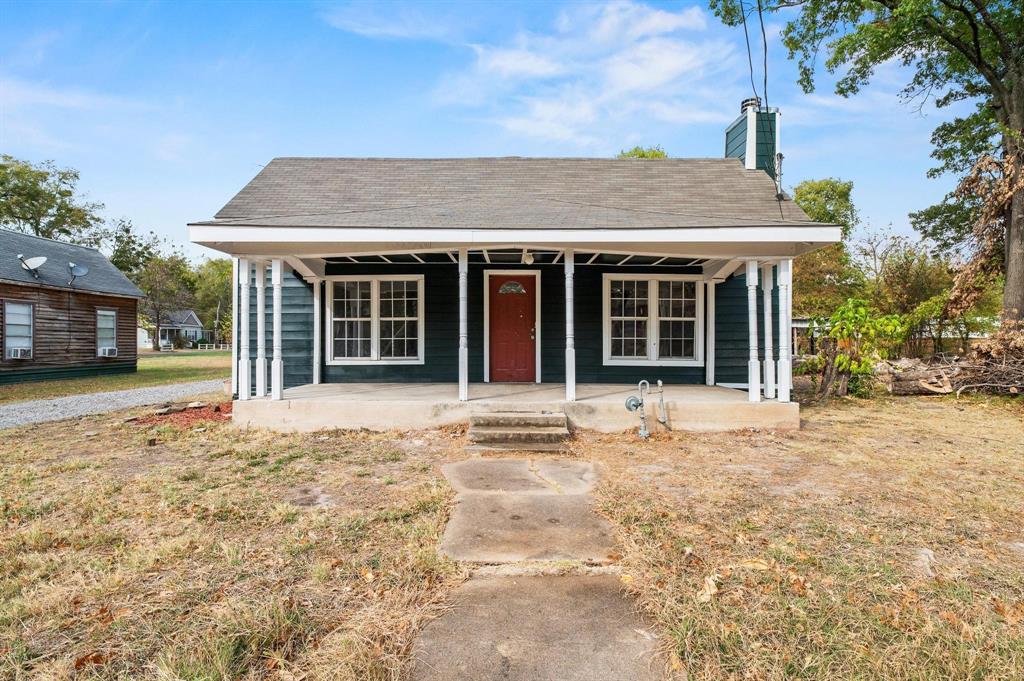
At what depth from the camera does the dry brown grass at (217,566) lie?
2021mm

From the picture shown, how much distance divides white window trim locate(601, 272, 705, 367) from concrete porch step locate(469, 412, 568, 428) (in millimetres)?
2901

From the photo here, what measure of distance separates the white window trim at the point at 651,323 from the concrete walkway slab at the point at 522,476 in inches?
155

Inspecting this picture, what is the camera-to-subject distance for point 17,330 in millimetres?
13578

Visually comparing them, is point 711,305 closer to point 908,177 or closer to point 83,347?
point 908,177

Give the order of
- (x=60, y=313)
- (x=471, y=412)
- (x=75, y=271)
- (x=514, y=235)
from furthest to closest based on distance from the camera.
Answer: (x=75, y=271) < (x=60, y=313) < (x=471, y=412) < (x=514, y=235)

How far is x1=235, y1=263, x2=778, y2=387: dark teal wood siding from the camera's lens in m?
8.95

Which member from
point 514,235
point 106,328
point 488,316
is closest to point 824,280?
point 488,316

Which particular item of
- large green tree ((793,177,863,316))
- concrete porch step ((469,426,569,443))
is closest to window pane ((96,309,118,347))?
concrete porch step ((469,426,569,443))

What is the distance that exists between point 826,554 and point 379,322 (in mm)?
7632

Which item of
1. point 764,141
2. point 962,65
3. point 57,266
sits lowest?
point 57,266

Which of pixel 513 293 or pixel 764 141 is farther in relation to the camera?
pixel 764 141

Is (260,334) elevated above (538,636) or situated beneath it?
elevated above

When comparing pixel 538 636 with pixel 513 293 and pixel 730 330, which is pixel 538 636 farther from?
pixel 730 330

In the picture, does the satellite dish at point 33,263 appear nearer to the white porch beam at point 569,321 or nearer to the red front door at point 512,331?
the red front door at point 512,331
